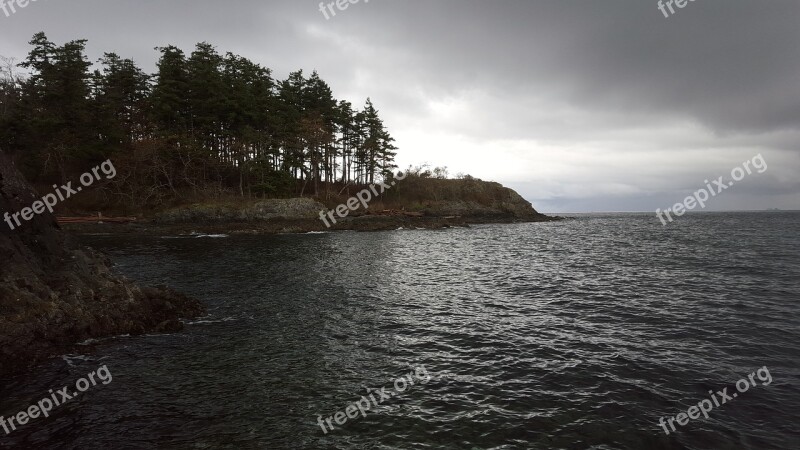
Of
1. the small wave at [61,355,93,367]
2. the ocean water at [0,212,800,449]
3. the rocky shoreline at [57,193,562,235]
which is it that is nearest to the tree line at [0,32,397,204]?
the rocky shoreline at [57,193,562,235]

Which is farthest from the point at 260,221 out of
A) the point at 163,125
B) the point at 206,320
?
the point at 206,320

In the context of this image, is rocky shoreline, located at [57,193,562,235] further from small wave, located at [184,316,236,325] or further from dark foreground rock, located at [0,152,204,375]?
small wave, located at [184,316,236,325]

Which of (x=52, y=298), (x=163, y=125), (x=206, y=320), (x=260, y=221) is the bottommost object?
(x=206, y=320)

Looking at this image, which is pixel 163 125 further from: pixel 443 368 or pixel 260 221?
pixel 443 368

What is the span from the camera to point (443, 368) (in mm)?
11953

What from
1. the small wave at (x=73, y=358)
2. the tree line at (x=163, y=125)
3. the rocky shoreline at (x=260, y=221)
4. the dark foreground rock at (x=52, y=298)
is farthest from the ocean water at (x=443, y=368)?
the tree line at (x=163, y=125)

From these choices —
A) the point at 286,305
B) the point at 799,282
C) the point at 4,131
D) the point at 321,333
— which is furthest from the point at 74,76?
the point at 799,282

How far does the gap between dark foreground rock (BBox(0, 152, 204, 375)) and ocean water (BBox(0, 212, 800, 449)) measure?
2.87ft

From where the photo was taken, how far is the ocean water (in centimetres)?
841

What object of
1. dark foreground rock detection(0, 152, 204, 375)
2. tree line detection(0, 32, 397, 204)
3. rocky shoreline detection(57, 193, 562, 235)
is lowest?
dark foreground rock detection(0, 152, 204, 375)

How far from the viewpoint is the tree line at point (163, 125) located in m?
57.6

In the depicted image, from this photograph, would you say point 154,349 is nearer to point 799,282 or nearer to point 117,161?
point 799,282

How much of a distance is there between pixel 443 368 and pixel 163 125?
71189 mm

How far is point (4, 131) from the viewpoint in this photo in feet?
181
